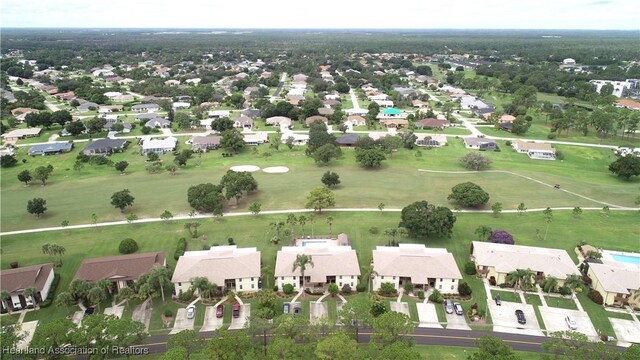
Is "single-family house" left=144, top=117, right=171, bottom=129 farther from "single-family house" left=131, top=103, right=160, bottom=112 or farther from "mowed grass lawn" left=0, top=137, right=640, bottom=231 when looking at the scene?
"single-family house" left=131, top=103, right=160, bottom=112

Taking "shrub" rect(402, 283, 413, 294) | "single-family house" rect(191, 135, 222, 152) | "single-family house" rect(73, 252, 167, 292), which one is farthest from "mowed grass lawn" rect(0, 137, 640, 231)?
"shrub" rect(402, 283, 413, 294)

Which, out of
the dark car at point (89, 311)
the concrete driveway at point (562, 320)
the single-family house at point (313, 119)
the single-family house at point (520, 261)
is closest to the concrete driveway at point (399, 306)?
the single-family house at point (520, 261)

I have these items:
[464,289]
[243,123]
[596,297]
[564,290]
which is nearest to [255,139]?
[243,123]

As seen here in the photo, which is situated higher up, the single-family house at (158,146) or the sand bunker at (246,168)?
the single-family house at (158,146)

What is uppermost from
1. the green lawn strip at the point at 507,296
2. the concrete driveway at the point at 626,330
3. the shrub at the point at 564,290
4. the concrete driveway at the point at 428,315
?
the shrub at the point at 564,290

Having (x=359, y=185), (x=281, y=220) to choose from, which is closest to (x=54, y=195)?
(x=281, y=220)

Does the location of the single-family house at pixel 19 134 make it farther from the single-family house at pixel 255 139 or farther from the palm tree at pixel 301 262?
the palm tree at pixel 301 262
